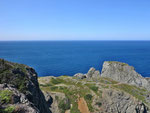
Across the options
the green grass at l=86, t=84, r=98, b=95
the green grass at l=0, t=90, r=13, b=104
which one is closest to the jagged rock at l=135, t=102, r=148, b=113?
the green grass at l=86, t=84, r=98, b=95

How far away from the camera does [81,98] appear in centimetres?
4588

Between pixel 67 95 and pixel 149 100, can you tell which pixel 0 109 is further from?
pixel 149 100

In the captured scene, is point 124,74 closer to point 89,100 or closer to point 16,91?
point 89,100

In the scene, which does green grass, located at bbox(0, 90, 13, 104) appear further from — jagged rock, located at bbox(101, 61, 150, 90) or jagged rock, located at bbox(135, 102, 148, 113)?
jagged rock, located at bbox(101, 61, 150, 90)

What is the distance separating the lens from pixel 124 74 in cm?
8319

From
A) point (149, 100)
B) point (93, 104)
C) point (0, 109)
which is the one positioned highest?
point (0, 109)

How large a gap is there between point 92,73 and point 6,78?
68.4 metres

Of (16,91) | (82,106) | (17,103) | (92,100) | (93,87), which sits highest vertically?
(16,91)

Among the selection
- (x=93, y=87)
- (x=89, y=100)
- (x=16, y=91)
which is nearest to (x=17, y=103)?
(x=16, y=91)

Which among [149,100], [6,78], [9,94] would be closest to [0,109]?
[9,94]

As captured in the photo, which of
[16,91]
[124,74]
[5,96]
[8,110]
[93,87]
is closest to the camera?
[8,110]

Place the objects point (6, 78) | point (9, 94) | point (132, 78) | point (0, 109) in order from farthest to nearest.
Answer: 1. point (132, 78)
2. point (6, 78)
3. point (9, 94)
4. point (0, 109)

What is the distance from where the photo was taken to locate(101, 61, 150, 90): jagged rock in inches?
3147

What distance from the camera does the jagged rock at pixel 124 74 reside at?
79.9 metres
